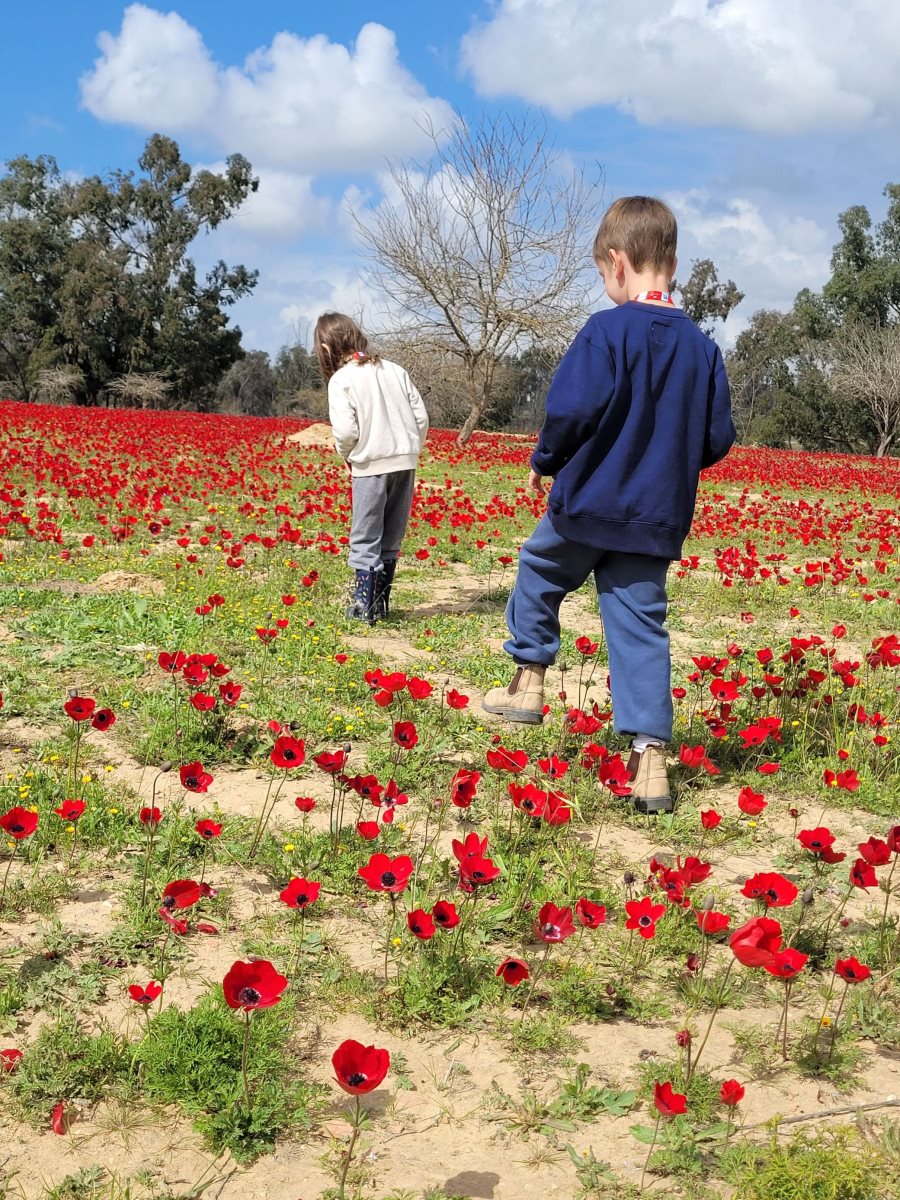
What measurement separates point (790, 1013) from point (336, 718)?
2.31 meters

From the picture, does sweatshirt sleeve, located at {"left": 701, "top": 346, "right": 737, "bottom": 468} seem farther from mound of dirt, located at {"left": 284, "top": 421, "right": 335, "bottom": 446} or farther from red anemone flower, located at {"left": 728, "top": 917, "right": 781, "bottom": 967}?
mound of dirt, located at {"left": 284, "top": 421, "right": 335, "bottom": 446}

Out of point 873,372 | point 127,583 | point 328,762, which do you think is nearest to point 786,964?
point 328,762

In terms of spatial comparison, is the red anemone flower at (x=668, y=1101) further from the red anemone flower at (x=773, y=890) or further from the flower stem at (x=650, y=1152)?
the red anemone flower at (x=773, y=890)

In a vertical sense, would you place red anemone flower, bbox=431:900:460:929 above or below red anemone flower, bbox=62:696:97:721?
below

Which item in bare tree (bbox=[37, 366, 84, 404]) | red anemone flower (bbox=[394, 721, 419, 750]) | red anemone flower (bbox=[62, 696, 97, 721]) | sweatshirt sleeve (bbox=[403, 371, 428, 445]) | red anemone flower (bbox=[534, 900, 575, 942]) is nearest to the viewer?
red anemone flower (bbox=[534, 900, 575, 942])

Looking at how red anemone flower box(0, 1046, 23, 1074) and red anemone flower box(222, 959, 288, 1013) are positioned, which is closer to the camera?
red anemone flower box(222, 959, 288, 1013)

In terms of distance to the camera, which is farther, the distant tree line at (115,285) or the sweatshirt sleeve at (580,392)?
the distant tree line at (115,285)

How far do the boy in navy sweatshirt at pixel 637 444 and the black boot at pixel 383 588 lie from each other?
2.53m

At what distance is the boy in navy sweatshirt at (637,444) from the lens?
361cm

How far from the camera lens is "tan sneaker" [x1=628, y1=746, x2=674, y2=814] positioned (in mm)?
3734

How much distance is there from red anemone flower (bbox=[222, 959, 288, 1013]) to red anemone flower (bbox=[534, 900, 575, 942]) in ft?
2.32

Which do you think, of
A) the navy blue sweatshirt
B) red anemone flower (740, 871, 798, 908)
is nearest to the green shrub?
red anemone flower (740, 871, 798, 908)

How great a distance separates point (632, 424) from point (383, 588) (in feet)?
9.72

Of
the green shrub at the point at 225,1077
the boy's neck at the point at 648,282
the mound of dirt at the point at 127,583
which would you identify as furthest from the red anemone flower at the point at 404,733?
the mound of dirt at the point at 127,583
